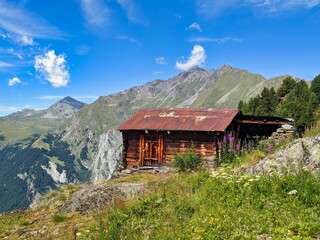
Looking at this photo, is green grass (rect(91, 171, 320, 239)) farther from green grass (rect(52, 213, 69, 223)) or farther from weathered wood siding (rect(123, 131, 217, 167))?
weathered wood siding (rect(123, 131, 217, 167))

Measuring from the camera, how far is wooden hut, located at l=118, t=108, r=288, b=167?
28.1m

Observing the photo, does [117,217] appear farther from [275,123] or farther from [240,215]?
[275,123]

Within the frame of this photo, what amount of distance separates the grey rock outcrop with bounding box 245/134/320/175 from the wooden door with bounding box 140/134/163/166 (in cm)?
1823

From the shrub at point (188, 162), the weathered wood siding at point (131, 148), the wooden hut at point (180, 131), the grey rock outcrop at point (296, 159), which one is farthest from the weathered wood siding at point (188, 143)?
the grey rock outcrop at point (296, 159)

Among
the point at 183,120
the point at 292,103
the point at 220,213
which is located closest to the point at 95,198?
the point at 220,213

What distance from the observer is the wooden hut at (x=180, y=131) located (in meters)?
28.1

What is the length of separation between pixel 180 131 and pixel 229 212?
68.2ft

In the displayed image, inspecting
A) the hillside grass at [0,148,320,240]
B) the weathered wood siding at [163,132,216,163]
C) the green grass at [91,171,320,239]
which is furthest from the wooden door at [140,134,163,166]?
the green grass at [91,171,320,239]

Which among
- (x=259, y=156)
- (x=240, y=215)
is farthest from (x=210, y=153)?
(x=240, y=215)

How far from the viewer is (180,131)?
2870cm

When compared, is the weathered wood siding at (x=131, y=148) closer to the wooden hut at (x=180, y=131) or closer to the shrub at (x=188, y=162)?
the wooden hut at (x=180, y=131)

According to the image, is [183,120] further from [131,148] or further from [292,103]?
[292,103]

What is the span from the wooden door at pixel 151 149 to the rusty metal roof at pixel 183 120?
112 centimetres

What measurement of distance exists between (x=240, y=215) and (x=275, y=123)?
23.7 meters
